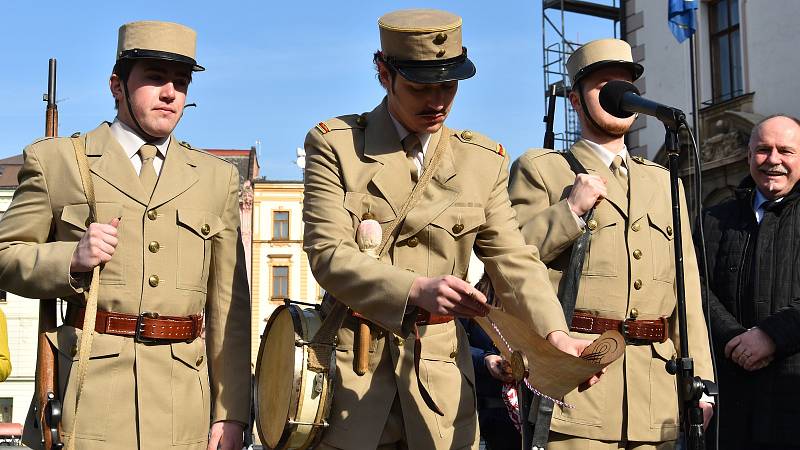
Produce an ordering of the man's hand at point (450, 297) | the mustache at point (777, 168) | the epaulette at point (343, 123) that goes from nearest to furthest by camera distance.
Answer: the man's hand at point (450, 297) → the epaulette at point (343, 123) → the mustache at point (777, 168)

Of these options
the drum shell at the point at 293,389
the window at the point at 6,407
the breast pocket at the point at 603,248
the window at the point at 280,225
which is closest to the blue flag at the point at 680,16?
the breast pocket at the point at 603,248

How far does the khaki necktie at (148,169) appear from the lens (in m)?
5.15

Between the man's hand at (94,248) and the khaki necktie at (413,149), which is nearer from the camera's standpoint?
the man's hand at (94,248)

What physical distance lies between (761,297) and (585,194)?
171 centimetres

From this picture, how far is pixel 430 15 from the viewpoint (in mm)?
4684

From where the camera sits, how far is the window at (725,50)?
2059 cm

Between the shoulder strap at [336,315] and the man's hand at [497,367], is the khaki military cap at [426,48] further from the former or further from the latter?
the man's hand at [497,367]

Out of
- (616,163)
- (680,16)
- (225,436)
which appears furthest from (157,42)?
(680,16)

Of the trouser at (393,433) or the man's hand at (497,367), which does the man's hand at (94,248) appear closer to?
the trouser at (393,433)

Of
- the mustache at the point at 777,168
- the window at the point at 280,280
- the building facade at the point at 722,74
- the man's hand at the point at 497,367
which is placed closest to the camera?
the man's hand at the point at 497,367

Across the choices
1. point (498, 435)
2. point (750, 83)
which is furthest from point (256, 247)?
point (498, 435)

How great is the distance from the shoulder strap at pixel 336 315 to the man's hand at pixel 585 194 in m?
1.05

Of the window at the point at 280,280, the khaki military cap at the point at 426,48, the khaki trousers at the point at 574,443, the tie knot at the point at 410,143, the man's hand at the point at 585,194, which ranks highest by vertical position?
the window at the point at 280,280

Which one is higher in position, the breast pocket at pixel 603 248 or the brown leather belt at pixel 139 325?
the breast pocket at pixel 603 248
